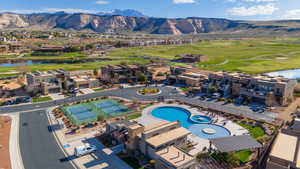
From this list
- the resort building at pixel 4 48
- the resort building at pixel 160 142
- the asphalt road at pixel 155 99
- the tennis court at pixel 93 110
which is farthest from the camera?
the resort building at pixel 4 48

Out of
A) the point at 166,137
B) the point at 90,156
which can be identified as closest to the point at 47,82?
the point at 90,156

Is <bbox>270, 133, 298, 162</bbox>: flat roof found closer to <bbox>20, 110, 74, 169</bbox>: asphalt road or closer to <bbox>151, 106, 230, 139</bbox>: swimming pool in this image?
<bbox>151, 106, 230, 139</bbox>: swimming pool

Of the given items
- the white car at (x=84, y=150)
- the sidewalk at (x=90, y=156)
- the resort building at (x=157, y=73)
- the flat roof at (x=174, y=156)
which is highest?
the resort building at (x=157, y=73)

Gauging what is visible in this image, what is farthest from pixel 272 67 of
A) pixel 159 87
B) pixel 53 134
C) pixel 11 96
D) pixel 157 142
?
pixel 11 96

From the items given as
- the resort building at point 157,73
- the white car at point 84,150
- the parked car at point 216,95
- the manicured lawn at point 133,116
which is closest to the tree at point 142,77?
the resort building at point 157,73

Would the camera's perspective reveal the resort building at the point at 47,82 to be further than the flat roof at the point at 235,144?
Yes

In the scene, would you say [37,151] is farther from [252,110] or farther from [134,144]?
[252,110]

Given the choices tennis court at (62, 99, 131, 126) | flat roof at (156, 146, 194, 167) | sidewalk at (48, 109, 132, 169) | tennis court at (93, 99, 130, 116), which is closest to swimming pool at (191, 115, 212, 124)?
tennis court at (62, 99, 131, 126)

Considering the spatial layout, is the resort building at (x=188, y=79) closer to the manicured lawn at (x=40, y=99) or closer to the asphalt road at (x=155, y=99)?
the asphalt road at (x=155, y=99)
